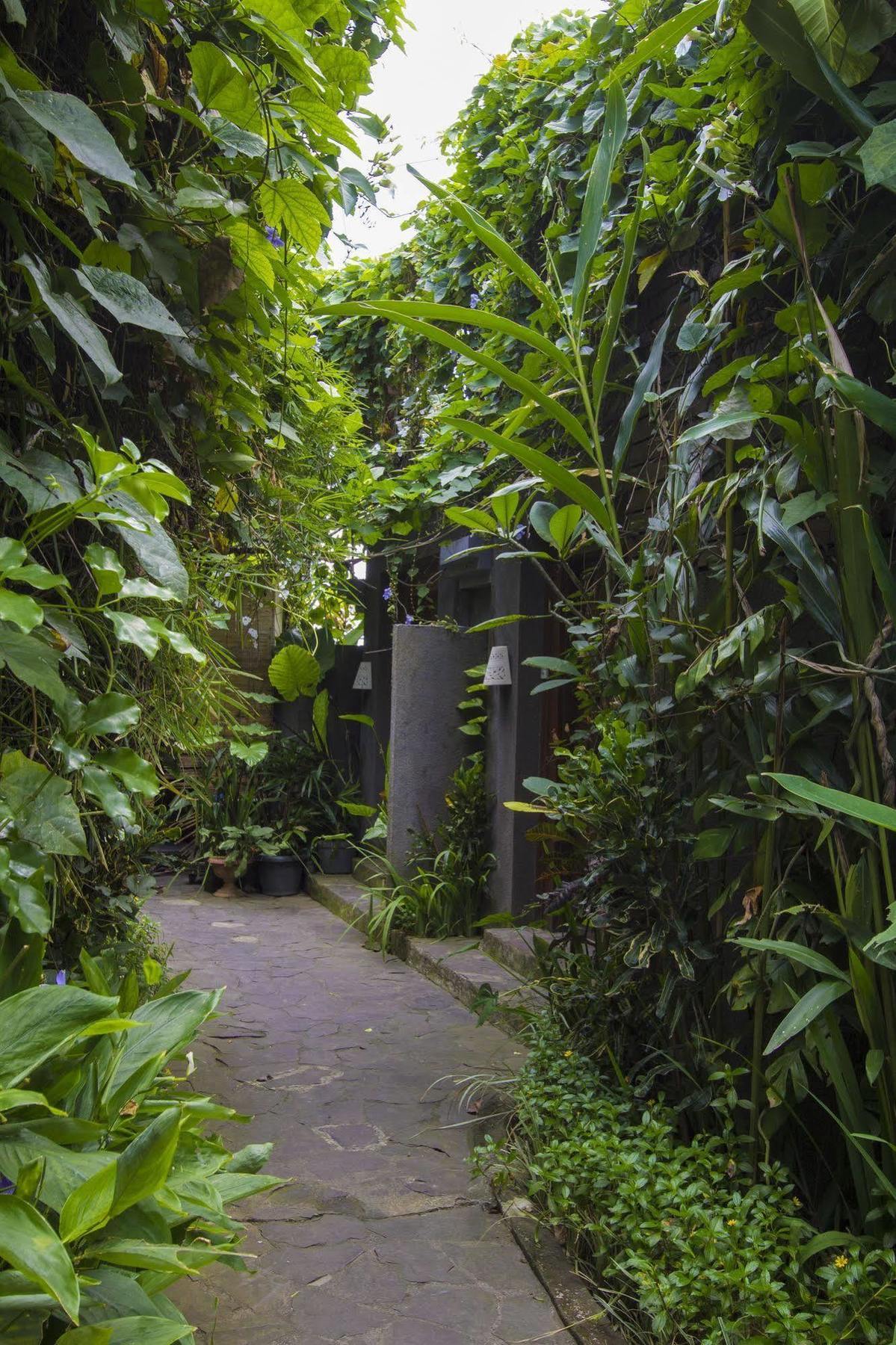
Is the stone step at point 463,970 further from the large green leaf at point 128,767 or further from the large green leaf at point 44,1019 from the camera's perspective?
the large green leaf at point 44,1019


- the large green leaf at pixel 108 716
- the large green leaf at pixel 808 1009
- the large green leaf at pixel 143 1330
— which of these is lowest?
the large green leaf at pixel 143 1330

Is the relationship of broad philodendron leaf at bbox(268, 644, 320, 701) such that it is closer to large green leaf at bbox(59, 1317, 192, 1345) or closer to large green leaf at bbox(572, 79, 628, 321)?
large green leaf at bbox(572, 79, 628, 321)

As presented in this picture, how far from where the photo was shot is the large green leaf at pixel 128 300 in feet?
4.86

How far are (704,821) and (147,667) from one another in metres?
1.51

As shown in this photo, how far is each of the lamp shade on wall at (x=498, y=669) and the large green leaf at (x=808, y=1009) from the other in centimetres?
357

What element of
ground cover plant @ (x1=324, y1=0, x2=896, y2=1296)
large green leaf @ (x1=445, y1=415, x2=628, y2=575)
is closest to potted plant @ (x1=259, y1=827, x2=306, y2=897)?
ground cover plant @ (x1=324, y1=0, x2=896, y2=1296)

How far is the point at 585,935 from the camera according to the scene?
9.70 feet

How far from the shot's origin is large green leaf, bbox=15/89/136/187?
1.31 m

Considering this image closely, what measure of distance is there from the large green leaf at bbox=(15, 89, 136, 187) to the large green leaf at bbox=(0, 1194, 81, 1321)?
1261 mm

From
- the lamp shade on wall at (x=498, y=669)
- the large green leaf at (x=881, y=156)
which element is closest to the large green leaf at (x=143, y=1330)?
the large green leaf at (x=881, y=156)

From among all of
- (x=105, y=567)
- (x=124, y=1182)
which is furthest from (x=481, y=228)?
(x=124, y=1182)

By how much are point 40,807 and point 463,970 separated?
362cm

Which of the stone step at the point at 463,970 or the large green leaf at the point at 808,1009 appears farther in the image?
the stone step at the point at 463,970

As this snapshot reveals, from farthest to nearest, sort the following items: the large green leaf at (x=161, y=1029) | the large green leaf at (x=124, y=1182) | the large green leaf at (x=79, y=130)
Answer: the large green leaf at (x=161, y=1029) → the large green leaf at (x=79, y=130) → the large green leaf at (x=124, y=1182)
